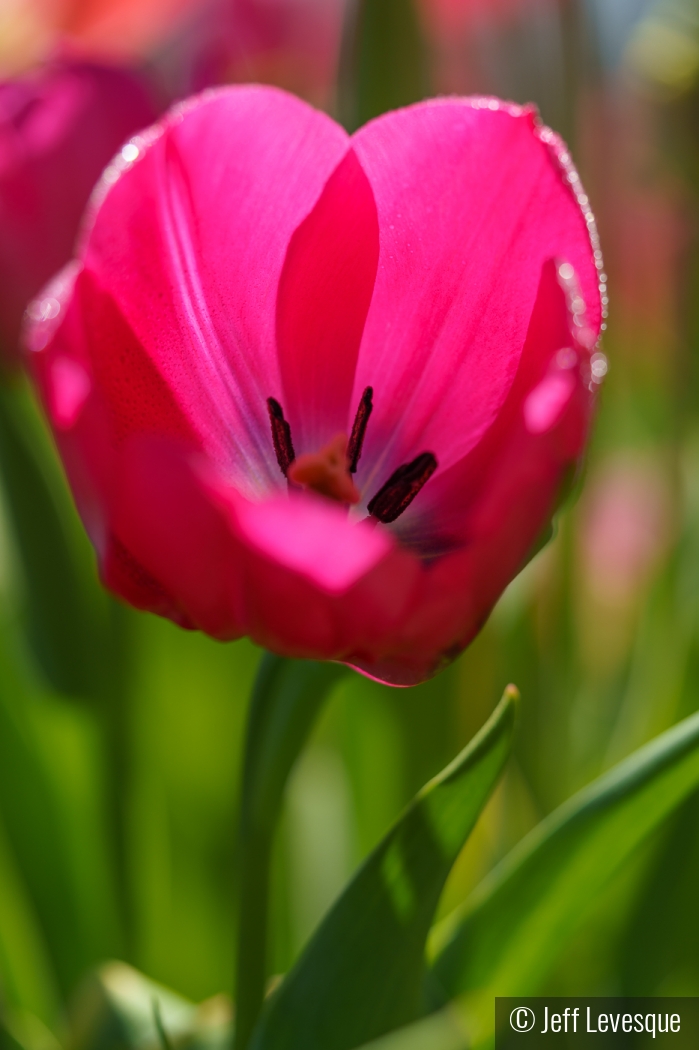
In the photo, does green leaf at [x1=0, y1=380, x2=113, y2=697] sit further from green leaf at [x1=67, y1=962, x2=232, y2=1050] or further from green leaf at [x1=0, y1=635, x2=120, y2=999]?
green leaf at [x1=67, y1=962, x2=232, y2=1050]

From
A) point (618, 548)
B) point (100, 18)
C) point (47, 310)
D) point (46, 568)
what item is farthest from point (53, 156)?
point (618, 548)

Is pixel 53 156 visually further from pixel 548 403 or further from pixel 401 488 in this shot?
pixel 548 403

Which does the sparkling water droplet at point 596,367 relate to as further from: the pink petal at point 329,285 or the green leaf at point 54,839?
the green leaf at point 54,839

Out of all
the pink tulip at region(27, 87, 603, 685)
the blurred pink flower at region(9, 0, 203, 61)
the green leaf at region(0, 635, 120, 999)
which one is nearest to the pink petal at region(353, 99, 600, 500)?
the pink tulip at region(27, 87, 603, 685)

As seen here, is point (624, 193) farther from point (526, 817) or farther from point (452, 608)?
point (452, 608)

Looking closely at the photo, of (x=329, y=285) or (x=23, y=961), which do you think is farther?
(x=23, y=961)
